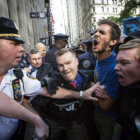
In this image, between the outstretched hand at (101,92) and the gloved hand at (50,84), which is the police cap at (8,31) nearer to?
the gloved hand at (50,84)

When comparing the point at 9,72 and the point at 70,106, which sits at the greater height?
the point at 9,72

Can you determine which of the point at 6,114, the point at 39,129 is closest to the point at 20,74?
the point at 6,114

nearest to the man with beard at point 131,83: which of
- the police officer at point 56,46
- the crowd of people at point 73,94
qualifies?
the crowd of people at point 73,94

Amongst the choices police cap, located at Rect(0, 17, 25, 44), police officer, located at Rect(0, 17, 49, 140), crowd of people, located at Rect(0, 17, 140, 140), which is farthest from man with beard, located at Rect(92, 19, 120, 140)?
police cap, located at Rect(0, 17, 25, 44)

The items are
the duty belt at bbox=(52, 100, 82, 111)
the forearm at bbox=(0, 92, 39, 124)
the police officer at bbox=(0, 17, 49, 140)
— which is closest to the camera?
the forearm at bbox=(0, 92, 39, 124)

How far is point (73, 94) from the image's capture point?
71.7 inches

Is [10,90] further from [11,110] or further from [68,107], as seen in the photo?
[68,107]

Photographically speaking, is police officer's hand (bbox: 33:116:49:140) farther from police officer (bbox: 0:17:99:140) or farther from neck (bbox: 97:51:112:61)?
neck (bbox: 97:51:112:61)

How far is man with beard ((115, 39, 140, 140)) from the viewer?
3.98 feet

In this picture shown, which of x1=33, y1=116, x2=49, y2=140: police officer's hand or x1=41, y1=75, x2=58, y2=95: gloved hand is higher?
x1=41, y1=75, x2=58, y2=95: gloved hand

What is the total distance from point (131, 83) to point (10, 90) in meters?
1.50

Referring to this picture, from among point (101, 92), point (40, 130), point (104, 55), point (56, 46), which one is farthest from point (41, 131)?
point (56, 46)

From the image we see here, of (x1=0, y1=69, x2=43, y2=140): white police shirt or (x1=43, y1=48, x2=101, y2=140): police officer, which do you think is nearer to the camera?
(x1=0, y1=69, x2=43, y2=140): white police shirt

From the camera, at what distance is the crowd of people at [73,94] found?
1.27 metres
